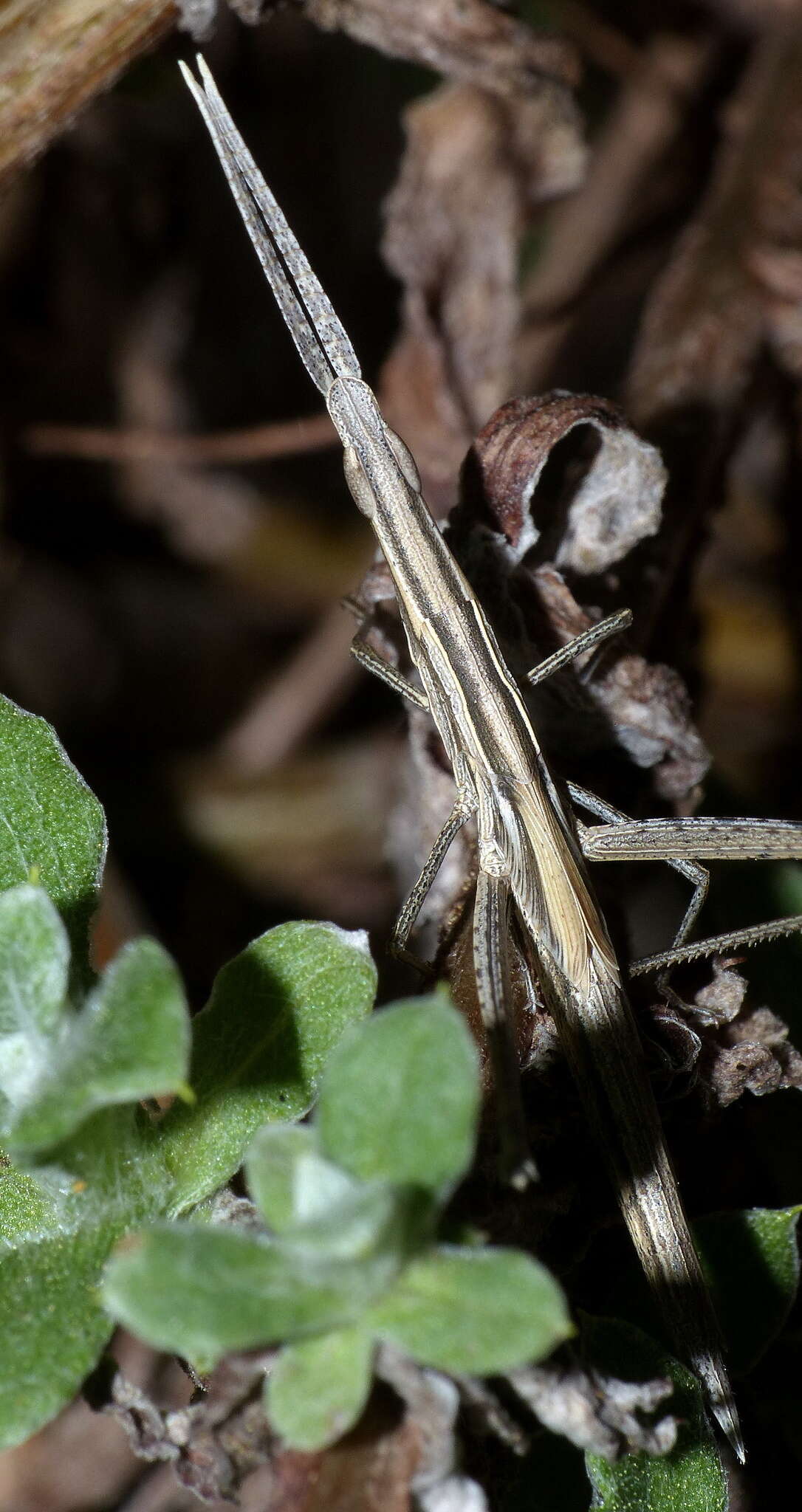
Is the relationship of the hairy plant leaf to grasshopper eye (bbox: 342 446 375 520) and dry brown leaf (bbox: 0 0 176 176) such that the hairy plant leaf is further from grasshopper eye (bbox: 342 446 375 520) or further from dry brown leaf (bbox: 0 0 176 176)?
dry brown leaf (bbox: 0 0 176 176)

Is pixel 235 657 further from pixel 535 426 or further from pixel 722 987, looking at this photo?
pixel 722 987

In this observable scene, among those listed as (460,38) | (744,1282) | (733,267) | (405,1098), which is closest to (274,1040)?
(405,1098)

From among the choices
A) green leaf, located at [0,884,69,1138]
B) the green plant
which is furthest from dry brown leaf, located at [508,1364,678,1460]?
green leaf, located at [0,884,69,1138]

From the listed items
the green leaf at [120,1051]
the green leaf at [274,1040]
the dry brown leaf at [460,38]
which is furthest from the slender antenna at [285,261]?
the green leaf at [120,1051]

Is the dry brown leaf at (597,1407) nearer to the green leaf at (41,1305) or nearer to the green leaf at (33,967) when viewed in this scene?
the green leaf at (41,1305)

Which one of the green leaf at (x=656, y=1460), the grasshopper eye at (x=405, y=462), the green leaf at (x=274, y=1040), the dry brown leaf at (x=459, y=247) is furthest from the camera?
the dry brown leaf at (x=459, y=247)

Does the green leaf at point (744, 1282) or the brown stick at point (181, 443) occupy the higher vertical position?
the brown stick at point (181, 443)
